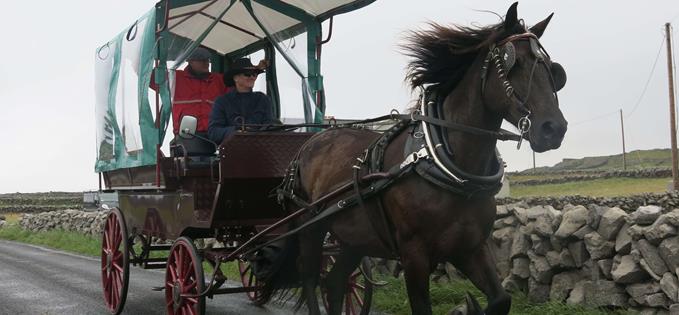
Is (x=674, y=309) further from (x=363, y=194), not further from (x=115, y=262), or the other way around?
(x=115, y=262)

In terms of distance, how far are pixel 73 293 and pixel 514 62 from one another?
751cm

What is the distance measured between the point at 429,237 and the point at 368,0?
11.9 ft

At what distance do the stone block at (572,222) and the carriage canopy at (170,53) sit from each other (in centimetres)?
278

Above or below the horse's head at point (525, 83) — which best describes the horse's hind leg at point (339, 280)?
below

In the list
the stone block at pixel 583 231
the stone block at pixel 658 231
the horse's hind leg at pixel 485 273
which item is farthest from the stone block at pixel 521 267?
the horse's hind leg at pixel 485 273

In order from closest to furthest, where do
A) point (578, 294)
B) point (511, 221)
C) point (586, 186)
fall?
1. point (578, 294)
2. point (511, 221)
3. point (586, 186)

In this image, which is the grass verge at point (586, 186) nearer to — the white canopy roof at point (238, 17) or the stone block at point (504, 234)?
the stone block at point (504, 234)

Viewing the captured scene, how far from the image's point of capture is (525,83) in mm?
3637

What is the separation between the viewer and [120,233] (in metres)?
7.54

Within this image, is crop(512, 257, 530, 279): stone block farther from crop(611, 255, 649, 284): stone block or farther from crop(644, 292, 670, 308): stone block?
crop(644, 292, 670, 308): stone block

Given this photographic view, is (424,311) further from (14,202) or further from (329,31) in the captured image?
(14,202)

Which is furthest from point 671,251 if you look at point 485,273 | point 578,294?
point 485,273

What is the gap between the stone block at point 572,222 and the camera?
6434 millimetres

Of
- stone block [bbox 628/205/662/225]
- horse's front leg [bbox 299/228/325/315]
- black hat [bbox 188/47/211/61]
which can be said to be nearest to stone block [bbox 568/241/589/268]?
stone block [bbox 628/205/662/225]
